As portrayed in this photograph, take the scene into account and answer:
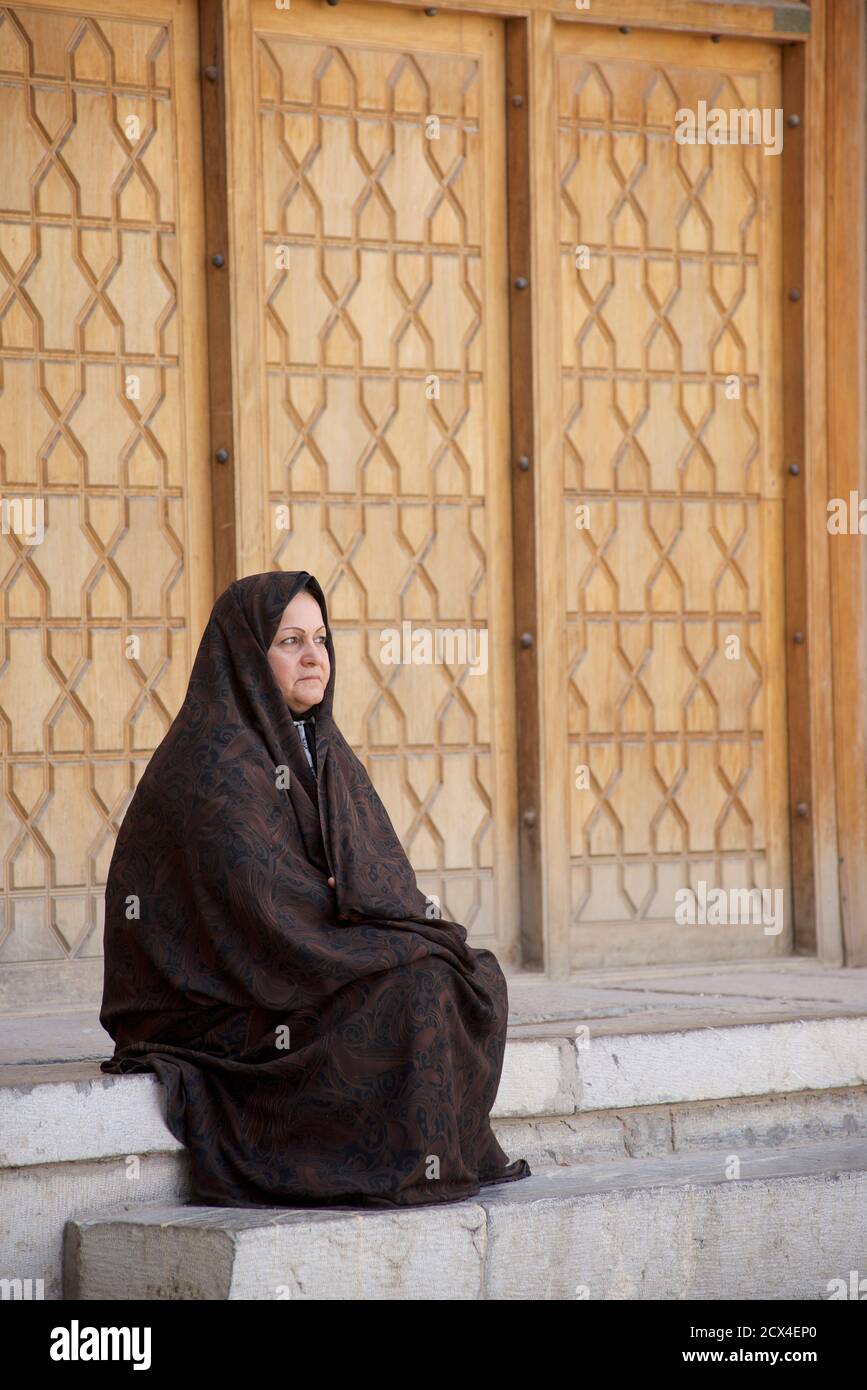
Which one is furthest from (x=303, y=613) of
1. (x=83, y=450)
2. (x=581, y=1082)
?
(x=83, y=450)

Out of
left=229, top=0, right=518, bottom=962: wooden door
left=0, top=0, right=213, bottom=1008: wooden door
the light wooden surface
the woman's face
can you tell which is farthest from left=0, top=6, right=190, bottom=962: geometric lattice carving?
the light wooden surface

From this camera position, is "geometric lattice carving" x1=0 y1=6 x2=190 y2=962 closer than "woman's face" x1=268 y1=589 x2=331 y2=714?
No

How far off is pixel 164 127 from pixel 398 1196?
10.8 ft

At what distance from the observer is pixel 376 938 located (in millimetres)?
3789

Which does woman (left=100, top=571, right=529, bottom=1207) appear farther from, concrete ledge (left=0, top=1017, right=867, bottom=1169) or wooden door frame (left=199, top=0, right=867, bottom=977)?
wooden door frame (left=199, top=0, right=867, bottom=977)

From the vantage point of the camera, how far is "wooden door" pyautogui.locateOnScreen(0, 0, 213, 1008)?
210 inches

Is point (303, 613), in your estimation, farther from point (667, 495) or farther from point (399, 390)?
point (667, 495)

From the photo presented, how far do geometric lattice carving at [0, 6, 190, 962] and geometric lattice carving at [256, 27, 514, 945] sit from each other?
1.13 ft

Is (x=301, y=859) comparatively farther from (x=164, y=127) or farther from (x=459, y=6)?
(x=459, y=6)

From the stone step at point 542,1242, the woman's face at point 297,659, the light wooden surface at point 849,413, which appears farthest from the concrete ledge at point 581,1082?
the light wooden surface at point 849,413

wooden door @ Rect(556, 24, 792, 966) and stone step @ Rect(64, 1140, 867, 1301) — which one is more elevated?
wooden door @ Rect(556, 24, 792, 966)

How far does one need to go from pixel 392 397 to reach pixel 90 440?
955 millimetres

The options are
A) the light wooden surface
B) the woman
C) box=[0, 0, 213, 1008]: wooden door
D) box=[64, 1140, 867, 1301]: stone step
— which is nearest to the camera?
box=[64, 1140, 867, 1301]: stone step

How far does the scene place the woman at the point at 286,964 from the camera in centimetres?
369
